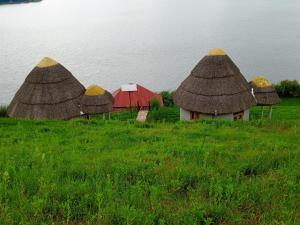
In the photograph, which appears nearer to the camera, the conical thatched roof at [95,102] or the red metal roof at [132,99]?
A: the conical thatched roof at [95,102]

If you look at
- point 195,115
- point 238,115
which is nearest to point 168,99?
point 195,115

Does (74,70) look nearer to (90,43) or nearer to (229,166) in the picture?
(90,43)

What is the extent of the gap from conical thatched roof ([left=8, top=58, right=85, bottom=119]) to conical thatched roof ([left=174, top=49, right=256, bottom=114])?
599 centimetres

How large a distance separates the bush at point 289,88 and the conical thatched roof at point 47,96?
1916 centimetres

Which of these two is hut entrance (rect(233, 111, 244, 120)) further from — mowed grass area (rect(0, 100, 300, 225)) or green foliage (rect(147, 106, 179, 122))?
mowed grass area (rect(0, 100, 300, 225))

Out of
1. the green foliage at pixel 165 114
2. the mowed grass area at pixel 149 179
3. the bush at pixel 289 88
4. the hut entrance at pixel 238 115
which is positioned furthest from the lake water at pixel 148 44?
the mowed grass area at pixel 149 179

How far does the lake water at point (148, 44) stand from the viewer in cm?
3994

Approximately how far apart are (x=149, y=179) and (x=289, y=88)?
30.5m

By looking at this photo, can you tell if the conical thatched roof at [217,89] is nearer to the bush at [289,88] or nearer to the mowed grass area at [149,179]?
the mowed grass area at [149,179]

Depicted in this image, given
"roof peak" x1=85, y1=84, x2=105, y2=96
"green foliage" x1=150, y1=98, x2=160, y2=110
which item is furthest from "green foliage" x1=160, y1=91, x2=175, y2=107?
"roof peak" x1=85, y1=84, x2=105, y2=96

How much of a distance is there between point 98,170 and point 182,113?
16555mm

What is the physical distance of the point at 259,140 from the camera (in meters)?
7.17

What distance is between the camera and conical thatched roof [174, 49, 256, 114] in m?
19.7

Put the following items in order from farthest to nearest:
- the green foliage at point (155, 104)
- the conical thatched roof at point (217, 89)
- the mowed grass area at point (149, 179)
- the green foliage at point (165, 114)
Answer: the green foliage at point (155, 104)
the green foliage at point (165, 114)
the conical thatched roof at point (217, 89)
the mowed grass area at point (149, 179)
